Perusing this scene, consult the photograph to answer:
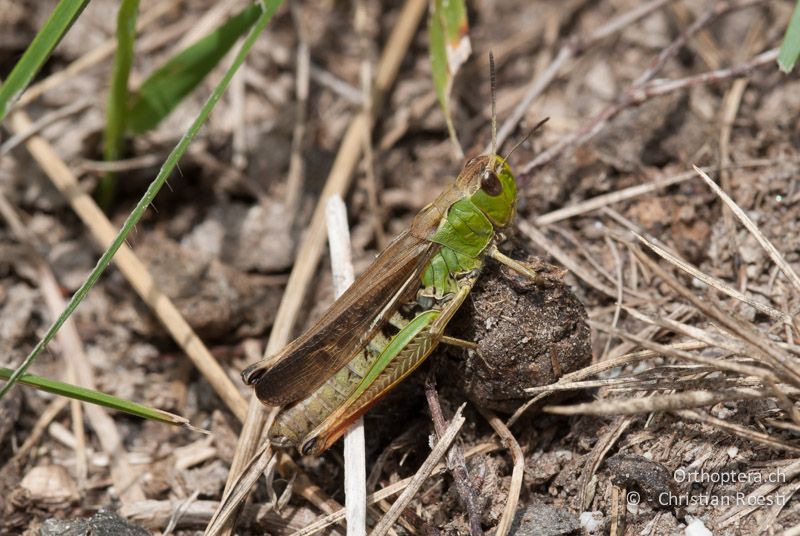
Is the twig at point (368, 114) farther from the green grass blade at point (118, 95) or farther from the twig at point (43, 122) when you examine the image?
A: the twig at point (43, 122)

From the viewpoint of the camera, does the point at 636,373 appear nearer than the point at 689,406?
No

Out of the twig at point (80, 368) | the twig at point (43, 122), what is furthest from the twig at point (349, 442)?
the twig at point (43, 122)

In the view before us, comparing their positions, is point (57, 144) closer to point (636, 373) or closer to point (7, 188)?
point (7, 188)

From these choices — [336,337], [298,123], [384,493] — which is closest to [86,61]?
[298,123]

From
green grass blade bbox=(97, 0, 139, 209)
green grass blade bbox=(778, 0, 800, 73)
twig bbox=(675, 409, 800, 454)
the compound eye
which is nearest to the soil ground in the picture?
twig bbox=(675, 409, 800, 454)

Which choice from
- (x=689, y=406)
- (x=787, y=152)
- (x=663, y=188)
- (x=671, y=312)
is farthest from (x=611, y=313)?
(x=787, y=152)

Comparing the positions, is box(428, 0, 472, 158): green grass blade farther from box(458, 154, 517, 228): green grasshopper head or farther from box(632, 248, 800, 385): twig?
box(632, 248, 800, 385): twig

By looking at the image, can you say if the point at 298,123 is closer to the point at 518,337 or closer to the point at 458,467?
the point at 518,337
